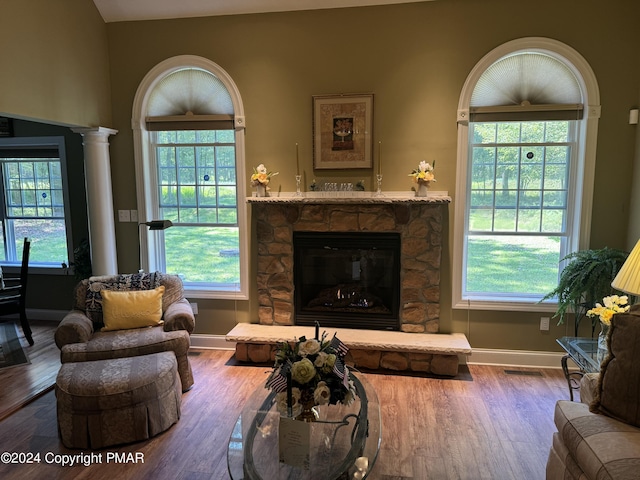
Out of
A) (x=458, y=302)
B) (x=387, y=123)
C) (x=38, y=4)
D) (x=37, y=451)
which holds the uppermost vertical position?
(x=38, y=4)

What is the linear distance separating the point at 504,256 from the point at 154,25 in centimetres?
372

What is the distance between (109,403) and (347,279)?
2124 mm

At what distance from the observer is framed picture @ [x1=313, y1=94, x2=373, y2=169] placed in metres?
3.64

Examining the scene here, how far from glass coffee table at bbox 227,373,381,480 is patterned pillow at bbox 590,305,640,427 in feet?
3.39

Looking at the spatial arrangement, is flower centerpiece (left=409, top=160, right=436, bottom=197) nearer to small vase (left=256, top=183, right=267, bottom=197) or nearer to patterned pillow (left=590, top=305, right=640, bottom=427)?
small vase (left=256, top=183, right=267, bottom=197)

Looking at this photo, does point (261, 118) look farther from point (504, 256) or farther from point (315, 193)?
point (504, 256)

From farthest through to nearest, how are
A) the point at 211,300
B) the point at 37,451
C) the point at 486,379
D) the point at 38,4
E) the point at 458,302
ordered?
1. the point at 211,300
2. the point at 458,302
3. the point at 486,379
4. the point at 38,4
5. the point at 37,451

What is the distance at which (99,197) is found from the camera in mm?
3922

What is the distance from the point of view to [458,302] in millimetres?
3725

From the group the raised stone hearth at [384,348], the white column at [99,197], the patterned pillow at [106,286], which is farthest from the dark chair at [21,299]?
the raised stone hearth at [384,348]

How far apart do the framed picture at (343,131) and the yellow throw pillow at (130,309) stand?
70.8 inches

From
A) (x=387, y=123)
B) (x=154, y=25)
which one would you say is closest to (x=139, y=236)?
(x=154, y=25)

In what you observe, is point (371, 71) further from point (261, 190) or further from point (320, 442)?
point (320, 442)

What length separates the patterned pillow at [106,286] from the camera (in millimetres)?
3340
